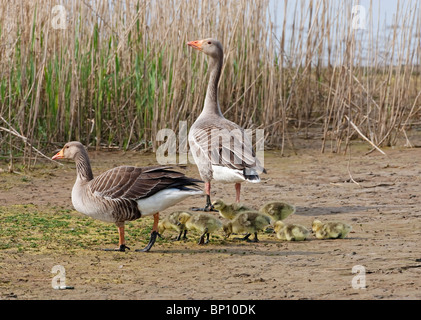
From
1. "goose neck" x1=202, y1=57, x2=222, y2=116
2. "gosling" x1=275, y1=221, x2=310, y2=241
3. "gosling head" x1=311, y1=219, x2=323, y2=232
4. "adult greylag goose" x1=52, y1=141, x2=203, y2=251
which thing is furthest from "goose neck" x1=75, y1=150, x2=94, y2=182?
"goose neck" x1=202, y1=57, x2=222, y2=116

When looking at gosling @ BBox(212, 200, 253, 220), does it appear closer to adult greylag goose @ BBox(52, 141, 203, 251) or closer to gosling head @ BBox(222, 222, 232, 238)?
gosling head @ BBox(222, 222, 232, 238)

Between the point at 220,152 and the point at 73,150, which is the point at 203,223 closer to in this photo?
the point at 73,150

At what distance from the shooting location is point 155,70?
10.0 m

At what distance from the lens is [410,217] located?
20.7 ft

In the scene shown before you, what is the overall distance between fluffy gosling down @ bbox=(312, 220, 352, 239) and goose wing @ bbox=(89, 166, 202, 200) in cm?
115

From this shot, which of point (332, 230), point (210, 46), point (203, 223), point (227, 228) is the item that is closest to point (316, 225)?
point (332, 230)

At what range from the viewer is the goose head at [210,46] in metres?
8.41

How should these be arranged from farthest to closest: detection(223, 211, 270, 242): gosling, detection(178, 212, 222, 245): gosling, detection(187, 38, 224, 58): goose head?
detection(187, 38, 224, 58): goose head → detection(223, 211, 270, 242): gosling → detection(178, 212, 222, 245): gosling

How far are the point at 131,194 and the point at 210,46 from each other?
12.1 ft

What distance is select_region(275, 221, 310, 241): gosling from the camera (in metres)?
5.56

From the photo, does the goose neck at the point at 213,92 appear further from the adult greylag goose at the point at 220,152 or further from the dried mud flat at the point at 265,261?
the dried mud flat at the point at 265,261

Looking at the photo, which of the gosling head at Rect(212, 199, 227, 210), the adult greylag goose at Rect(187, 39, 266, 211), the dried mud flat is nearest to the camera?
the dried mud flat

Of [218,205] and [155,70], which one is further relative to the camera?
[155,70]

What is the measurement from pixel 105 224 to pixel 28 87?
3673mm
